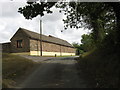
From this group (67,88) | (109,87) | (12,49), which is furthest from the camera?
(12,49)

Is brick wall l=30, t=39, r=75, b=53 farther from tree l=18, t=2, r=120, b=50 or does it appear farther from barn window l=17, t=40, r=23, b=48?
tree l=18, t=2, r=120, b=50

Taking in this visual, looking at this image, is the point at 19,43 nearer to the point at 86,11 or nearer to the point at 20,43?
the point at 20,43

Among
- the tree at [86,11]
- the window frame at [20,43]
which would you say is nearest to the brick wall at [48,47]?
the window frame at [20,43]

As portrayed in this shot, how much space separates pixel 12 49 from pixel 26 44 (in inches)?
237

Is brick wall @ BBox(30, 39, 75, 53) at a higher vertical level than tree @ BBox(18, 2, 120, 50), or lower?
lower

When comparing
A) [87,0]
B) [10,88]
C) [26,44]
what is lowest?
[10,88]

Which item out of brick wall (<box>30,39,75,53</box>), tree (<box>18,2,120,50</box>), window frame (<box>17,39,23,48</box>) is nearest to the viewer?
tree (<box>18,2,120,50</box>)

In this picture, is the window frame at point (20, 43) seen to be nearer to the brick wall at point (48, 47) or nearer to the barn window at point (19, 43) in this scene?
the barn window at point (19, 43)

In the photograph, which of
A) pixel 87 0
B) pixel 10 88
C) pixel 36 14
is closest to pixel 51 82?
pixel 10 88

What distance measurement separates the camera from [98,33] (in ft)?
84.3

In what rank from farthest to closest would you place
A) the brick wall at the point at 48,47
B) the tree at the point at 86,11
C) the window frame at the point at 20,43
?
the window frame at the point at 20,43
the brick wall at the point at 48,47
the tree at the point at 86,11

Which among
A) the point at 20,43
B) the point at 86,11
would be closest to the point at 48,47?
the point at 20,43

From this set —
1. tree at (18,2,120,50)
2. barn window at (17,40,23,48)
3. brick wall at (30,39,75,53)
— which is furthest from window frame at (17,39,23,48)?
tree at (18,2,120,50)

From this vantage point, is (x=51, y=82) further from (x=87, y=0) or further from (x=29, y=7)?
(x=87, y=0)
